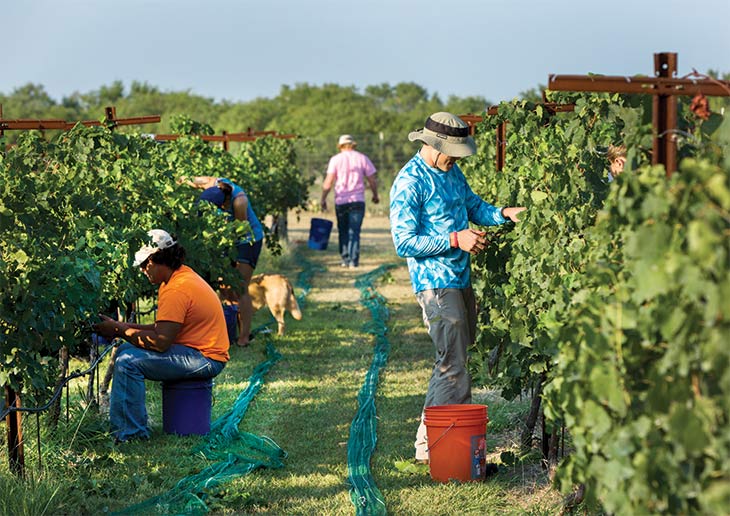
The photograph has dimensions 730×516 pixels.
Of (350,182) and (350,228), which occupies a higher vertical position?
(350,182)

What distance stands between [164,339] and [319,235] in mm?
11748

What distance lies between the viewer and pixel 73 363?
28.8 feet

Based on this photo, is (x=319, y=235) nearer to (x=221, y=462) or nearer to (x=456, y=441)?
(x=221, y=462)

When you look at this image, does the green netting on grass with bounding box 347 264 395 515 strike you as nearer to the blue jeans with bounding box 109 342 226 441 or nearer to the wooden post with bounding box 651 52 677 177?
the blue jeans with bounding box 109 342 226 441

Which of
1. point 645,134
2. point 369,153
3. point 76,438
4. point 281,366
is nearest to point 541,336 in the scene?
point 645,134

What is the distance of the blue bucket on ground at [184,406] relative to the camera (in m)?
6.52

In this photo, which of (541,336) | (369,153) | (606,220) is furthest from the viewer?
(369,153)

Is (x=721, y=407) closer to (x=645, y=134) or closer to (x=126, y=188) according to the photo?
(x=645, y=134)

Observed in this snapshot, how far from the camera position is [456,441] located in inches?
217

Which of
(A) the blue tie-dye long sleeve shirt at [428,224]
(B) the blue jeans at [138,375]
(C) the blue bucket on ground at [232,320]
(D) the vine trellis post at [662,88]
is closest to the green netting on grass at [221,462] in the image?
(B) the blue jeans at [138,375]

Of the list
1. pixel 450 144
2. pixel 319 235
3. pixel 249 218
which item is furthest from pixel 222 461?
pixel 319 235

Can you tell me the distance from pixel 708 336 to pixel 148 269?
4.32 meters

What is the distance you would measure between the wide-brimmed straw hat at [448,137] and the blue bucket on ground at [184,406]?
194 centimetres

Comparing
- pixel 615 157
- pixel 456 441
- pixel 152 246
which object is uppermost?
pixel 615 157
